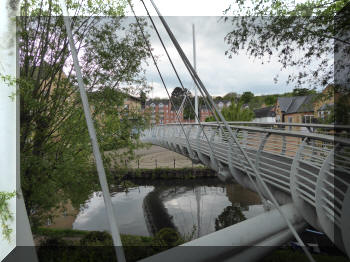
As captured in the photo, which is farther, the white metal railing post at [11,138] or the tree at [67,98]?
the tree at [67,98]

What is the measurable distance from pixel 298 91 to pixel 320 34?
3.97 feet

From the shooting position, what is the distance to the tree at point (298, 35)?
180 inches

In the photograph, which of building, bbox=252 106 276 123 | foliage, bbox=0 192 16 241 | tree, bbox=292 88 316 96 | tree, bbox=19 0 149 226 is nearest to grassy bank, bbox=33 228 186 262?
foliage, bbox=0 192 16 241

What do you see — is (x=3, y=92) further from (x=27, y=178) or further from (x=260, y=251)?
(x=260, y=251)

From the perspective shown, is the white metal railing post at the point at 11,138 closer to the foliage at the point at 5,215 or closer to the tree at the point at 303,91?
the foliage at the point at 5,215

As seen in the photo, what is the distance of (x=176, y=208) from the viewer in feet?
34.8

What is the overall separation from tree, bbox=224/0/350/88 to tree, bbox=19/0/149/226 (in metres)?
2.34

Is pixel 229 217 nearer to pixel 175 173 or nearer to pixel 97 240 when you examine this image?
pixel 97 240

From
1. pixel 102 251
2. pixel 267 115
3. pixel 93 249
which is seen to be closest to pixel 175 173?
pixel 93 249

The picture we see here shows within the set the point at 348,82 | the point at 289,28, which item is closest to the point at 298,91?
the point at 348,82

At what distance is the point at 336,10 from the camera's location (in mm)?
4535

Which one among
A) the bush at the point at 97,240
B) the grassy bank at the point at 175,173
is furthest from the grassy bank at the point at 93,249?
the grassy bank at the point at 175,173

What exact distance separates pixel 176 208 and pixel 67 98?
753 cm

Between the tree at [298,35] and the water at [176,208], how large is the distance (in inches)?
193
